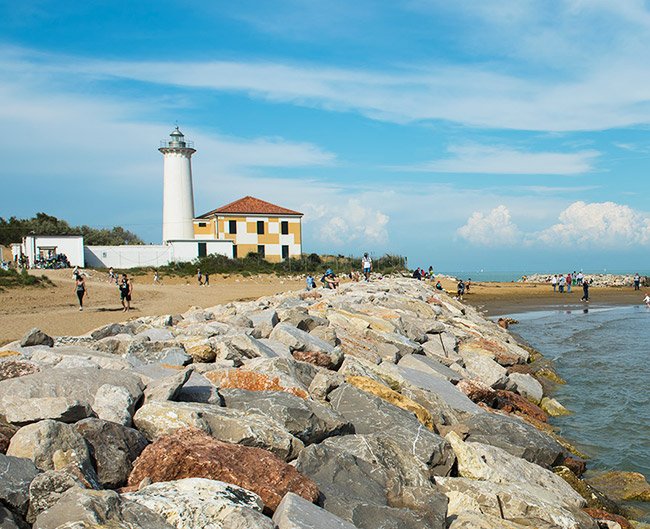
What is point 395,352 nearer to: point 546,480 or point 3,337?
point 546,480

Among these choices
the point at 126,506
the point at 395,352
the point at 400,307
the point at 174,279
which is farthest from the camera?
the point at 174,279

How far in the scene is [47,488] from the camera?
3.86m

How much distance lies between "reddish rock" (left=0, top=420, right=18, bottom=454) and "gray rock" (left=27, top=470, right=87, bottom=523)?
70 centimetres

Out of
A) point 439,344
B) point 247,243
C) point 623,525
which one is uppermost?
point 247,243

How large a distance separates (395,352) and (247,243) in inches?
1448

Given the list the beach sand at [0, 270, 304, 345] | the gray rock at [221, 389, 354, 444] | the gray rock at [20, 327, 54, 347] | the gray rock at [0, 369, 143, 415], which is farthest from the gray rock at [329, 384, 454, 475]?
the beach sand at [0, 270, 304, 345]

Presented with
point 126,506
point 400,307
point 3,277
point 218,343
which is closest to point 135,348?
point 218,343

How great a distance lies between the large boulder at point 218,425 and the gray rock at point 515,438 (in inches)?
112

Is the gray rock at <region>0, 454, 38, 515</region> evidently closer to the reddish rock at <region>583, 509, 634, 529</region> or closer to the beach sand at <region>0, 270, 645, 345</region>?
the reddish rock at <region>583, 509, 634, 529</region>

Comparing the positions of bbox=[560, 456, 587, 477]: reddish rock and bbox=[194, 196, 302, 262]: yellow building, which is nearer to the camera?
bbox=[560, 456, 587, 477]: reddish rock

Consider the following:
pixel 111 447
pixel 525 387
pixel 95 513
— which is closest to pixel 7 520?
pixel 95 513

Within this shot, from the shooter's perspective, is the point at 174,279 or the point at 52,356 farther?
the point at 174,279

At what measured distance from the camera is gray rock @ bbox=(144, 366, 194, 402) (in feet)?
18.6

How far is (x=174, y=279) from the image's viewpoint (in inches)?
1494
